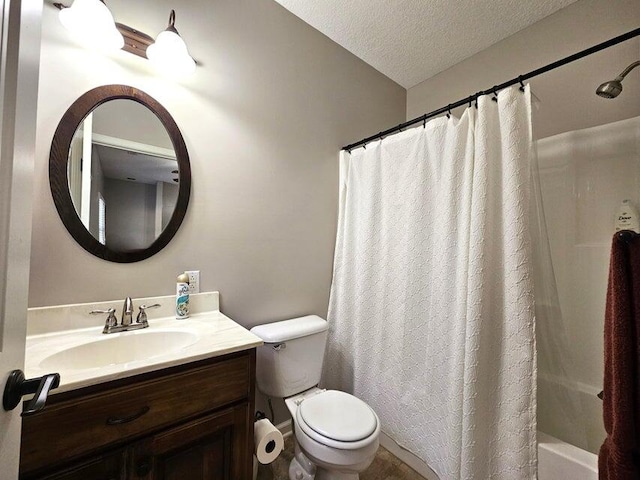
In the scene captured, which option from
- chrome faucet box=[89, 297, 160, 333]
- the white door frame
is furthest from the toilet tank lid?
the white door frame

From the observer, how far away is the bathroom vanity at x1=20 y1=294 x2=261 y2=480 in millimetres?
701

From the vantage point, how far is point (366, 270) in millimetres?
1698

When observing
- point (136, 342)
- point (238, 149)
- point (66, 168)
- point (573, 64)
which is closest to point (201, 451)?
point (136, 342)

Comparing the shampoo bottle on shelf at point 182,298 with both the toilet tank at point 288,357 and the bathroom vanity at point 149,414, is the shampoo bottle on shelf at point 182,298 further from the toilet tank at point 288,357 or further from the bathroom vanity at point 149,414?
the toilet tank at point 288,357

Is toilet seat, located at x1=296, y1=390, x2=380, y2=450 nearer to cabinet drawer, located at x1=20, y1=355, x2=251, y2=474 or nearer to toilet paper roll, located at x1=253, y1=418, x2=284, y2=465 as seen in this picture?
toilet paper roll, located at x1=253, y1=418, x2=284, y2=465

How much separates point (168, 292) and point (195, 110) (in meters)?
0.92

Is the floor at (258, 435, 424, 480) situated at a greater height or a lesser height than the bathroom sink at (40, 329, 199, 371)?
lesser

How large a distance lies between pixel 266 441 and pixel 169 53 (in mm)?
1756

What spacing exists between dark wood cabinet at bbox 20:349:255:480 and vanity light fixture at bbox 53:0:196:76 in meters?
1.29

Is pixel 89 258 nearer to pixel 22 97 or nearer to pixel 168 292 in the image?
pixel 168 292

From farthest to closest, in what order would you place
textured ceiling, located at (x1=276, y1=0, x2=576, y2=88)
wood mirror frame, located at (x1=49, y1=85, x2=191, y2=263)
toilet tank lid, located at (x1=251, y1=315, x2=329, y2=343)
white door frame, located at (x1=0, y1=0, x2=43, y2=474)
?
textured ceiling, located at (x1=276, y1=0, x2=576, y2=88)
toilet tank lid, located at (x1=251, y1=315, x2=329, y2=343)
wood mirror frame, located at (x1=49, y1=85, x2=191, y2=263)
white door frame, located at (x1=0, y1=0, x2=43, y2=474)

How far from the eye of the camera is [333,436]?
111 centimetres

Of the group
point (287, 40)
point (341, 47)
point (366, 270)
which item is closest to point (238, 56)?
point (287, 40)

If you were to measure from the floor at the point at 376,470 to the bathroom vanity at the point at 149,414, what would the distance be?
0.52 meters
